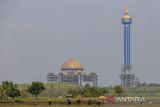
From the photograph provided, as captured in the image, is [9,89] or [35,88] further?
[35,88]

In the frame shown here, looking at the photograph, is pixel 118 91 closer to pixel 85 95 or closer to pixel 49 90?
pixel 85 95

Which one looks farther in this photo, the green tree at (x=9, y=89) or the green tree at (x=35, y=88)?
the green tree at (x=35, y=88)

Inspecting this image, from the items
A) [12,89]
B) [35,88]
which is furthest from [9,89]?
[35,88]

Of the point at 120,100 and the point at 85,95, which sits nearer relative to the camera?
the point at 120,100

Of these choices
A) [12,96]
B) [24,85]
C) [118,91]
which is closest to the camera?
[12,96]

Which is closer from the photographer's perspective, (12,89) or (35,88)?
(12,89)

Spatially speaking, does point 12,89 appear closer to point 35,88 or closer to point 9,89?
point 9,89

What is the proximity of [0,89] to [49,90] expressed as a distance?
45173 mm

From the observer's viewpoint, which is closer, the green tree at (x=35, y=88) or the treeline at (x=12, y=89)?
the treeline at (x=12, y=89)

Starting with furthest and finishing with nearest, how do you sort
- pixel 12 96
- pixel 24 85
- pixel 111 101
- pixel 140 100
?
1. pixel 24 85
2. pixel 12 96
3. pixel 140 100
4. pixel 111 101

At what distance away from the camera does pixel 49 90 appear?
614 feet

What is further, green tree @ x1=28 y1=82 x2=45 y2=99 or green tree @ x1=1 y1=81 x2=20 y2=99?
green tree @ x1=28 y1=82 x2=45 y2=99

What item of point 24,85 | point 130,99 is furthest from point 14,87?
point 24,85

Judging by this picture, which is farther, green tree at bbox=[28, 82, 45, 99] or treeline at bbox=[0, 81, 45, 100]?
green tree at bbox=[28, 82, 45, 99]
